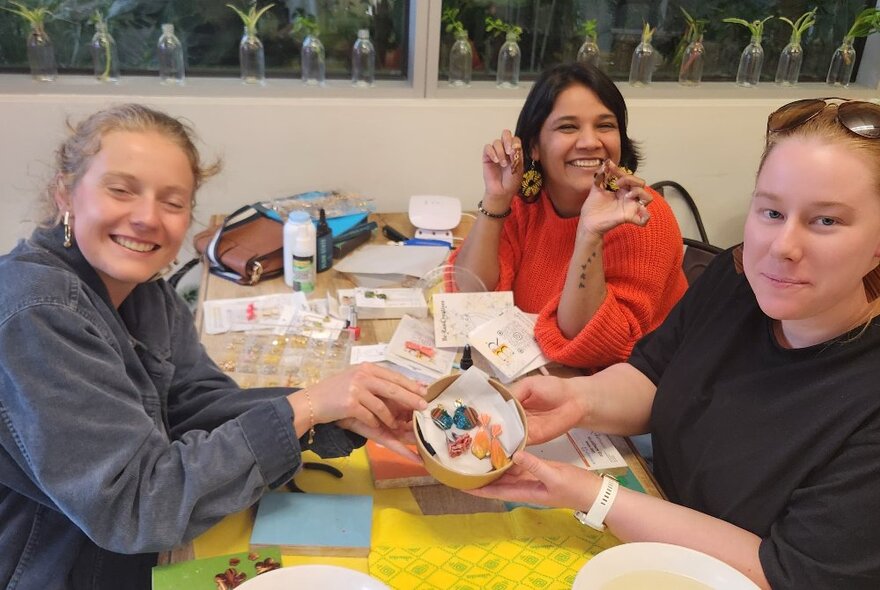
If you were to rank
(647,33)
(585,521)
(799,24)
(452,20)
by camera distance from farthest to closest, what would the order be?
(799,24), (647,33), (452,20), (585,521)

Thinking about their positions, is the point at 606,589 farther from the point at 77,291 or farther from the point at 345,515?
the point at 77,291

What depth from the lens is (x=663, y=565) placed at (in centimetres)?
94

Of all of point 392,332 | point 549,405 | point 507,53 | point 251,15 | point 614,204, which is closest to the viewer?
point 549,405

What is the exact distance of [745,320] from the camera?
122 cm

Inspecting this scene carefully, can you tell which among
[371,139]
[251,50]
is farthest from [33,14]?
[371,139]

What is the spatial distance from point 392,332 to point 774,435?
3.14 feet

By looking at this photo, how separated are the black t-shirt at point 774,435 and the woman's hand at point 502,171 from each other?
75cm

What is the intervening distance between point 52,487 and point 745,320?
1.09 meters

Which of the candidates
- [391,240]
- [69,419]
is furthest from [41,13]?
[69,419]

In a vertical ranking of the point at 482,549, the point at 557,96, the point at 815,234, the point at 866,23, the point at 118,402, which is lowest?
the point at 482,549

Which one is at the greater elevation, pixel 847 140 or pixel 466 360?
pixel 847 140

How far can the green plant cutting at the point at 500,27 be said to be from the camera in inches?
114

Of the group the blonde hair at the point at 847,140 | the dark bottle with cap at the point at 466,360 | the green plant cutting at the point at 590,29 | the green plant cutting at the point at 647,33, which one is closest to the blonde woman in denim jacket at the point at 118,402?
the dark bottle with cap at the point at 466,360

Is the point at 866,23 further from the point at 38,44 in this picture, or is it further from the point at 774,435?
the point at 38,44
